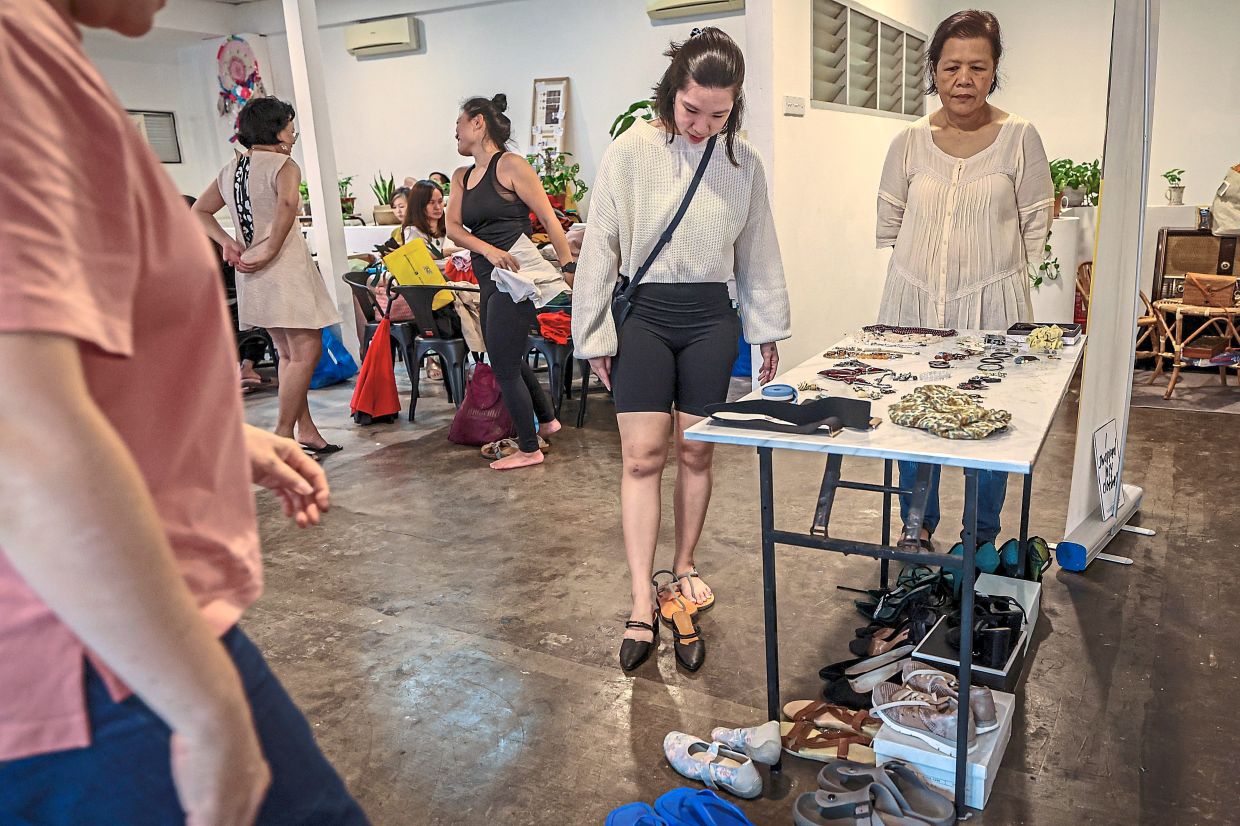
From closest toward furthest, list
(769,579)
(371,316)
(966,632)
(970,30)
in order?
(966,632)
(769,579)
(970,30)
(371,316)

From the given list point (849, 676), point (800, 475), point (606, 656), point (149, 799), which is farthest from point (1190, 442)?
point (149, 799)

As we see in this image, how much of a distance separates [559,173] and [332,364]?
3.26 m

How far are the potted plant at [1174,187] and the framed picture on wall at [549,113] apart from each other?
5.36 meters

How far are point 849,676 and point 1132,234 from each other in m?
1.77

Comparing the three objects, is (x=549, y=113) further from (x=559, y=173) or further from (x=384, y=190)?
(x=384, y=190)

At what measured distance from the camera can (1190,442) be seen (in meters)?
4.59

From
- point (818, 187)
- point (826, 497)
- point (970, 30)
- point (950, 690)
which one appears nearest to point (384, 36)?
point (818, 187)

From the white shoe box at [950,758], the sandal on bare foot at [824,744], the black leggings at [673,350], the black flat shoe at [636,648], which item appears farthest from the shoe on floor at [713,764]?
the black leggings at [673,350]

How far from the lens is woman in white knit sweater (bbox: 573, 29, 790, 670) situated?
245 centimetres

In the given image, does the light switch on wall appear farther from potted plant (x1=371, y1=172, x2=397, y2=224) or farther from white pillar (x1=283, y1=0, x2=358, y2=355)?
potted plant (x1=371, y1=172, x2=397, y2=224)

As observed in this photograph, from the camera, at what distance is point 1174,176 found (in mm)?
7234

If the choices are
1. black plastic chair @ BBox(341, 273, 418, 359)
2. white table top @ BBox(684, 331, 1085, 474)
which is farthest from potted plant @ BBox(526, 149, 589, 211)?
white table top @ BBox(684, 331, 1085, 474)

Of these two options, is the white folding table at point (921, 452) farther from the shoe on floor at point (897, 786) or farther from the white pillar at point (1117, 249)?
the white pillar at point (1117, 249)

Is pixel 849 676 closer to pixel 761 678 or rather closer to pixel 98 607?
pixel 761 678
